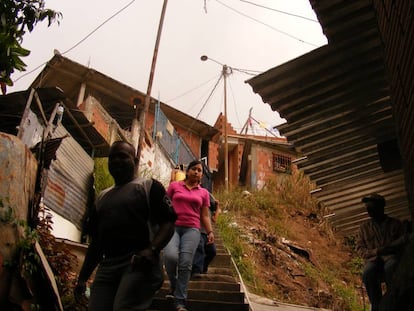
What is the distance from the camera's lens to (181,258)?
4996mm


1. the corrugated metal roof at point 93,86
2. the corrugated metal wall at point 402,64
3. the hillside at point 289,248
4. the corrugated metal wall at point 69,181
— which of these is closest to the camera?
the corrugated metal wall at point 402,64

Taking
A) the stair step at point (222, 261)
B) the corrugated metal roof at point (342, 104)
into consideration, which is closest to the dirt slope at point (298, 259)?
the stair step at point (222, 261)

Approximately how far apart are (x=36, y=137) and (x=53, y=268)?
13.7 feet

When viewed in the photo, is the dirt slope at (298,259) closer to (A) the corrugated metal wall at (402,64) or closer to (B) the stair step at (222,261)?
(B) the stair step at (222,261)

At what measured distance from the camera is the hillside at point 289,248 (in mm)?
11820

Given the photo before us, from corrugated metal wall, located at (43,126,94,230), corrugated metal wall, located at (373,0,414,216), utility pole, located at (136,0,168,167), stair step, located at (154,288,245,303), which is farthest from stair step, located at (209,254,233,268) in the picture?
corrugated metal wall, located at (373,0,414,216)

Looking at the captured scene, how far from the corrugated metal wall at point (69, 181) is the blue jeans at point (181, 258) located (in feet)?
18.6

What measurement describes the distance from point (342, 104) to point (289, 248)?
34.7ft

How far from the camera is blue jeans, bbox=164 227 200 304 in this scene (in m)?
4.90

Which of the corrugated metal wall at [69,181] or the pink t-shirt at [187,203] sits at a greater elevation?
the corrugated metal wall at [69,181]

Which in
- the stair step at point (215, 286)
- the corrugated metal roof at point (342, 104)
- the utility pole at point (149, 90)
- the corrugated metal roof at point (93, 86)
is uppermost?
the corrugated metal roof at point (93, 86)

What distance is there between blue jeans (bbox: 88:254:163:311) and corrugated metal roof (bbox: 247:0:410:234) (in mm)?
2345

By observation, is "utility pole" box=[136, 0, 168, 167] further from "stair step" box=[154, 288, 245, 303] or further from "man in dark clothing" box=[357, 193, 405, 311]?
"man in dark clothing" box=[357, 193, 405, 311]

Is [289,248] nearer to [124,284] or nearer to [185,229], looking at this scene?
[185,229]
